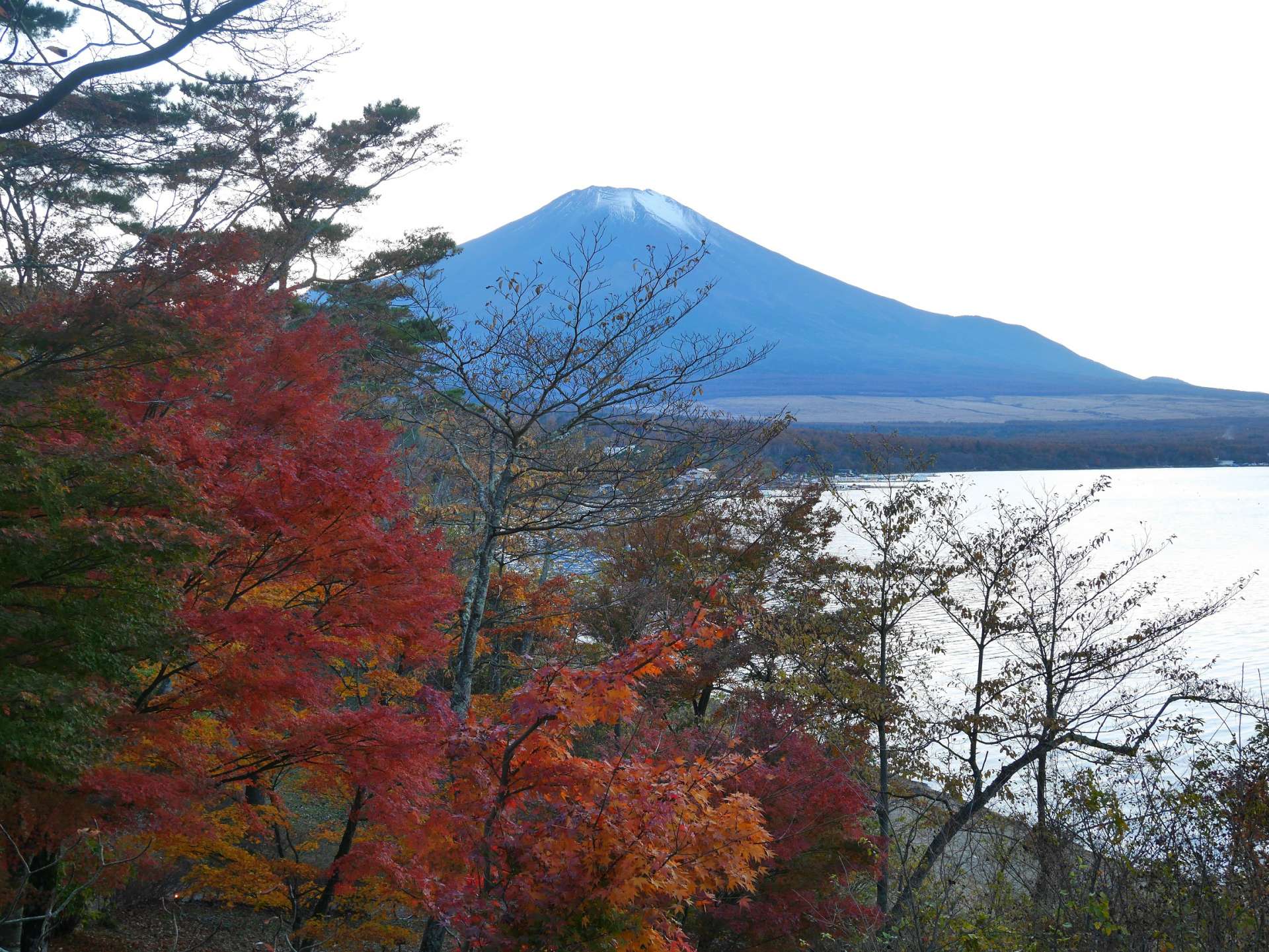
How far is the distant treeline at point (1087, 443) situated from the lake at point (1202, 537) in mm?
2535

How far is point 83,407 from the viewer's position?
18.4ft

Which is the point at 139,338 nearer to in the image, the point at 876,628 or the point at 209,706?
the point at 209,706

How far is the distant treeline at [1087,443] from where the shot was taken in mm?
70250

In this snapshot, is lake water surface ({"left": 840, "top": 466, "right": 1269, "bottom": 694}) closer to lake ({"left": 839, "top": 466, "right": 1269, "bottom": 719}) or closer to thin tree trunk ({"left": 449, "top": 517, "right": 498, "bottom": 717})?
lake ({"left": 839, "top": 466, "right": 1269, "bottom": 719})

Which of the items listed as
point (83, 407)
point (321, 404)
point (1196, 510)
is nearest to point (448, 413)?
point (321, 404)

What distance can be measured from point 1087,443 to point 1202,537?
40.1 meters

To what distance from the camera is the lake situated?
26234 mm

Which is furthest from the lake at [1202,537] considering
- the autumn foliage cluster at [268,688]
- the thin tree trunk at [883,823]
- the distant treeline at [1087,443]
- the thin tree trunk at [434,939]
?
the thin tree trunk at [434,939]

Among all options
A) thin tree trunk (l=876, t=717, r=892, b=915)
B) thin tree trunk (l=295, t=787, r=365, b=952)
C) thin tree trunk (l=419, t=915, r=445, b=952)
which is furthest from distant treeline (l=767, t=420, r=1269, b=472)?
thin tree trunk (l=419, t=915, r=445, b=952)

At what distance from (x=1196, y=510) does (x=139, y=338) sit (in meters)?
71.7

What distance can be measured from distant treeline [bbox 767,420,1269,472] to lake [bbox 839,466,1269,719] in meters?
2.53

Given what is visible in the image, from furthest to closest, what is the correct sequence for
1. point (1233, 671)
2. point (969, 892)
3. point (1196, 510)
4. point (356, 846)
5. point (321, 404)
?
point (1196, 510) < point (1233, 671) < point (969, 892) < point (356, 846) < point (321, 404)

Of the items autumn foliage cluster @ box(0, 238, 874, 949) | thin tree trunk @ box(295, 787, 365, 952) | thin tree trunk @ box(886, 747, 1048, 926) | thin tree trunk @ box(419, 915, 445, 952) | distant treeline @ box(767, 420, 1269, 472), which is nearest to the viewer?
autumn foliage cluster @ box(0, 238, 874, 949)

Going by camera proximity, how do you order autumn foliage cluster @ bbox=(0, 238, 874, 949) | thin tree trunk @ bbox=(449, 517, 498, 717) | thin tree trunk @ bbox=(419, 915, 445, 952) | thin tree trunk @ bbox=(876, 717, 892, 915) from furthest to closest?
thin tree trunk @ bbox=(876, 717, 892, 915) < thin tree trunk @ bbox=(449, 517, 498, 717) < thin tree trunk @ bbox=(419, 915, 445, 952) < autumn foliage cluster @ bbox=(0, 238, 874, 949)
